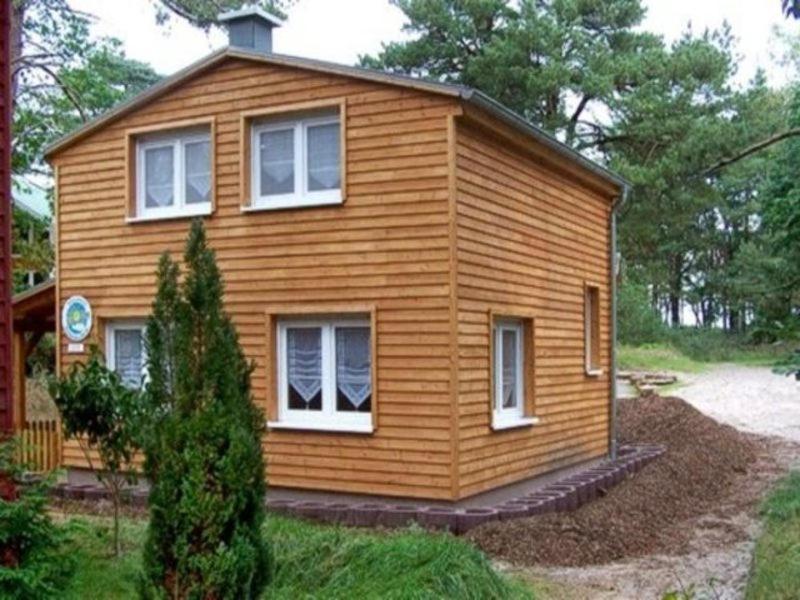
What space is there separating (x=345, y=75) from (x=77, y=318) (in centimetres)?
475

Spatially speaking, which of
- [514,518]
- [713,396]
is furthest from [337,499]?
[713,396]

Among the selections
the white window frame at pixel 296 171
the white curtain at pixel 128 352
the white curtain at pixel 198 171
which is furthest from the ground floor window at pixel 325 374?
the white curtain at pixel 128 352

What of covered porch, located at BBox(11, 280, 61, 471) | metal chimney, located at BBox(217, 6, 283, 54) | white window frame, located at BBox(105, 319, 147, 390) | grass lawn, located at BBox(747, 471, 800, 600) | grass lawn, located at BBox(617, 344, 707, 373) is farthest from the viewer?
grass lawn, located at BBox(617, 344, 707, 373)

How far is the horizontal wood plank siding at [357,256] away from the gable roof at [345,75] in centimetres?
11

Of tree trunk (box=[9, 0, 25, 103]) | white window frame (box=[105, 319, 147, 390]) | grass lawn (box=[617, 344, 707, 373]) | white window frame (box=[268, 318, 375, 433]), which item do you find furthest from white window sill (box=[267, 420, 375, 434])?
grass lawn (box=[617, 344, 707, 373])

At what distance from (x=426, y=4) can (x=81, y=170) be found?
58.8 ft

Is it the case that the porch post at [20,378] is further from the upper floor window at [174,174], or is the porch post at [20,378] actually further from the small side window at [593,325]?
the small side window at [593,325]

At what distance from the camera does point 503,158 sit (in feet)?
33.2

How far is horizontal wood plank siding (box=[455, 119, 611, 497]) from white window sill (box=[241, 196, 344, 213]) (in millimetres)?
1455

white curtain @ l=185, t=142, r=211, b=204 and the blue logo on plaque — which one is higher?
A: white curtain @ l=185, t=142, r=211, b=204

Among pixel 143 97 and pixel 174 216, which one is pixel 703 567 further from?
pixel 143 97

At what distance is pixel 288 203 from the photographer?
9.95 metres

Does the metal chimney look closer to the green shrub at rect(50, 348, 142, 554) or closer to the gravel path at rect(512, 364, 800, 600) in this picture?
the green shrub at rect(50, 348, 142, 554)

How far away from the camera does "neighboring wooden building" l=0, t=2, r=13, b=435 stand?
5.79 meters
